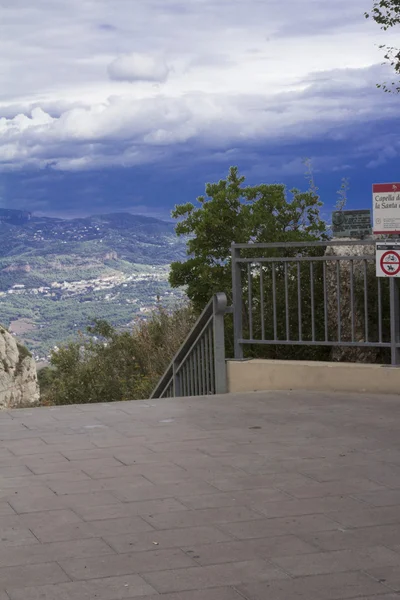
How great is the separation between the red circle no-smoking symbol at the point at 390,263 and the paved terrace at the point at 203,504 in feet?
4.22

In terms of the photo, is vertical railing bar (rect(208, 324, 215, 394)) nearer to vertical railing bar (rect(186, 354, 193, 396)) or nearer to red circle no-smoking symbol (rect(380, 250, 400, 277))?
vertical railing bar (rect(186, 354, 193, 396))

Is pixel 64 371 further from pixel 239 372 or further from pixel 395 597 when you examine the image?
pixel 395 597

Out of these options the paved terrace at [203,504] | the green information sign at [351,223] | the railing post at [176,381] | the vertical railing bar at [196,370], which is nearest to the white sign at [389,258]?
the green information sign at [351,223]

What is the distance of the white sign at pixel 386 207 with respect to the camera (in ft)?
30.5

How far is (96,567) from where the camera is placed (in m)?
4.58

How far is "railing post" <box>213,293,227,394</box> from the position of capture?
34.0ft

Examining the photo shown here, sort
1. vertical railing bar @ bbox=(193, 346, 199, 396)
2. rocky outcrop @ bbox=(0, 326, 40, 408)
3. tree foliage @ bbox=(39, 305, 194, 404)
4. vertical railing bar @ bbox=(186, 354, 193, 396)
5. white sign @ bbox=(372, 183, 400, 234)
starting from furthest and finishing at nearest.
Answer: rocky outcrop @ bbox=(0, 326, 40, 408) < tree foliage @ bbox=(39, 305, 194, 404) < vertical railing bar @ bbox=(186, 354, 193, 396) < vertical railing bar @ bbox=(193, 346, 199, 396) < white sign @ bbox=(372, 183, 400, 234)

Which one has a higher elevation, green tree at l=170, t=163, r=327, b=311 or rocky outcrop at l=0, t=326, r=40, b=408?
green tree at l=170, t=163, r=327, b=311

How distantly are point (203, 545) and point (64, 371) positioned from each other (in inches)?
633

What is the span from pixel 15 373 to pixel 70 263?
219 feet

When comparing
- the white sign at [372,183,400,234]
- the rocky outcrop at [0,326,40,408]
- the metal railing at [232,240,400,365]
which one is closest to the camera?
the white sign at [372,183,400,234]

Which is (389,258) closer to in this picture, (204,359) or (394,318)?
(394,318)

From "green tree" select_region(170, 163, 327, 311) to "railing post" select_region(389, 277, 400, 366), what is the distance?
4388 millimetres

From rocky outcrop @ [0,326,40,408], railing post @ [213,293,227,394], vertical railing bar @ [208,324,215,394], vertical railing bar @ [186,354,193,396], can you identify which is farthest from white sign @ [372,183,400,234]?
rocky outcrop @ [0,326,40,408]
